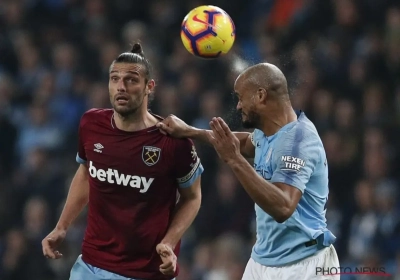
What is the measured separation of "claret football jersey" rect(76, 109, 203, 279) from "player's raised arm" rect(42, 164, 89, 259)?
189mm

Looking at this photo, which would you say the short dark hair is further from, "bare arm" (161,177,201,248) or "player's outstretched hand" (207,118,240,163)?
"player's outstretched hand" (207,118,240,163)

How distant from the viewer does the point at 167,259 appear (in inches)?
206

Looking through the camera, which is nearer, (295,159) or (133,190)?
(295,159)

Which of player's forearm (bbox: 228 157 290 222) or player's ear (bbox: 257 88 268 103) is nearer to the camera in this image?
player's forearm (bbox: 228 157 290 222)

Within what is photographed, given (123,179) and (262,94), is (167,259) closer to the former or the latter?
(123,179)

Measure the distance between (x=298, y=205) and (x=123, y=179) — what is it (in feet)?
3.58

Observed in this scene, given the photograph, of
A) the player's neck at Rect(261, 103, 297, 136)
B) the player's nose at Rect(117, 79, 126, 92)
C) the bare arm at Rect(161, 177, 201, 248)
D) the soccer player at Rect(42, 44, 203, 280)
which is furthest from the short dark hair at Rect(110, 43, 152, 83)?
the player's neck at Rect(261, 103, 297, 136)

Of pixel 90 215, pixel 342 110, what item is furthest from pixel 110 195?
pixel 342 110

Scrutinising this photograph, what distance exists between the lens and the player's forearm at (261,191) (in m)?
4.82

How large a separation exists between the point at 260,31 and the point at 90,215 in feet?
19.1

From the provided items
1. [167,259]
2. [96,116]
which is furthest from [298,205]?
[96,116]

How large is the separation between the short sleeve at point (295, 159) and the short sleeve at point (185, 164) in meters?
0.63

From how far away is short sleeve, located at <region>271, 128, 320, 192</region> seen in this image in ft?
16.5

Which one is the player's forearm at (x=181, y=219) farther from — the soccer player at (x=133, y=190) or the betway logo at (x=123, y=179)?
the betway logo at (x=123, y=179)
